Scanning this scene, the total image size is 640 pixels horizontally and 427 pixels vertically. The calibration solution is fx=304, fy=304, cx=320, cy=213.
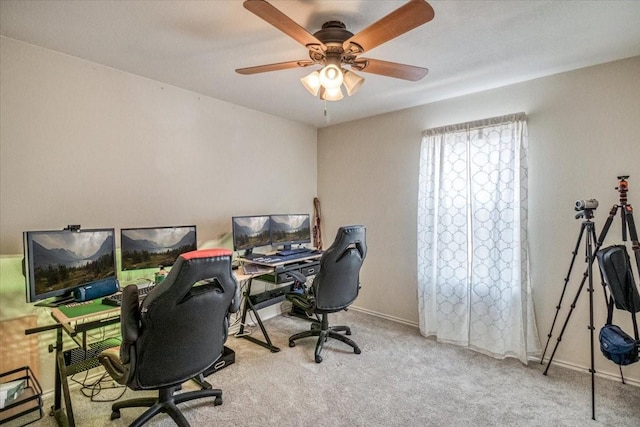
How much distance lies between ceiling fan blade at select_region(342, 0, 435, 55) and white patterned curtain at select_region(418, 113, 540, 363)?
176cm

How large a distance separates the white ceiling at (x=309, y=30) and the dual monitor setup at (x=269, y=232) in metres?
1.32

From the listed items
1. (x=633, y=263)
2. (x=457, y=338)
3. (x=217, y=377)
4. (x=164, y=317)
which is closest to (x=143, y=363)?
(x=164, y=317)

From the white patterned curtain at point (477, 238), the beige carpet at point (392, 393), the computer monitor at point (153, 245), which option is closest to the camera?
the beige carpet at point (392, 393)

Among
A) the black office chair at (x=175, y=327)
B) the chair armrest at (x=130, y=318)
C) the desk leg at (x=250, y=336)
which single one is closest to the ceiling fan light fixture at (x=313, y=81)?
the black office chair at (x=175, y=327)

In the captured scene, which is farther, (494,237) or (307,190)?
(307,190)

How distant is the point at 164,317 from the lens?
152cm

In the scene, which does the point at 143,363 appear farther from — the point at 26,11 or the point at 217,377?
the point at 26,11

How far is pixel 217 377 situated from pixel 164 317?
1.15m

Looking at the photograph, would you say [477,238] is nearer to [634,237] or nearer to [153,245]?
[634,237]

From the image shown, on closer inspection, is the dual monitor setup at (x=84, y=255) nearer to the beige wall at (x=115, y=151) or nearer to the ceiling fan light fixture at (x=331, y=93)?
the beige wall at (x=115, y=151)

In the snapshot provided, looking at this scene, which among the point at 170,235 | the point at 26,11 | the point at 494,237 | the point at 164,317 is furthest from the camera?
the point at 494,237

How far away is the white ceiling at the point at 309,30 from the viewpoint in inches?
66.3

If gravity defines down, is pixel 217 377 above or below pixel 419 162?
below

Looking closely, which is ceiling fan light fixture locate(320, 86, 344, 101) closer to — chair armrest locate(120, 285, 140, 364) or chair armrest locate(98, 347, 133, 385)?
chair armrest locate(120, 285, 140, 364)
